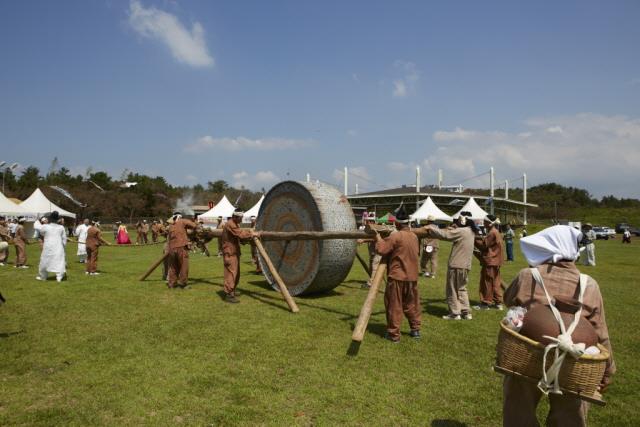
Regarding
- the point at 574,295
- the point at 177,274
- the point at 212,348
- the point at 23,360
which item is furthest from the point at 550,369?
→ the point at 177,274

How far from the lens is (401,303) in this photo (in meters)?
6.84

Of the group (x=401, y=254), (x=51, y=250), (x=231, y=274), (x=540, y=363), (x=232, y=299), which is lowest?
(x=232, y=299)

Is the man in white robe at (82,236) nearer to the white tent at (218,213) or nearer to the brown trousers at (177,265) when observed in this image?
the brown trousers at (177,265)

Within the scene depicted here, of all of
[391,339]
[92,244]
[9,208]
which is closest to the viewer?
[391,339]

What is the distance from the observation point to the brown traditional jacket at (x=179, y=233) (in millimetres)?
11430

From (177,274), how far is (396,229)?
6892 mm

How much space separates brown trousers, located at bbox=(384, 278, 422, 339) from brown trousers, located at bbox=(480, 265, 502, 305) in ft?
10.3

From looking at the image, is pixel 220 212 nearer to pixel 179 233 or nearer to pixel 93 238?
pixel 93 238

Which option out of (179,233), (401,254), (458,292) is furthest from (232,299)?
(458,292)

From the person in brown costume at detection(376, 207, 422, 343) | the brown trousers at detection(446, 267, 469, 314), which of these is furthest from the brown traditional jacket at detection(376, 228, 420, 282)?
the brown trousers at detection(446, 267, 469, 314)

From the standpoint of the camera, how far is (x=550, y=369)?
2.70 m

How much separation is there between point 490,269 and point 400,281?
3.48 m

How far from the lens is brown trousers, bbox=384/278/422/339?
6766 mm

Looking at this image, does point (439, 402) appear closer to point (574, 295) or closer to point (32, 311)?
point (574, 295)
